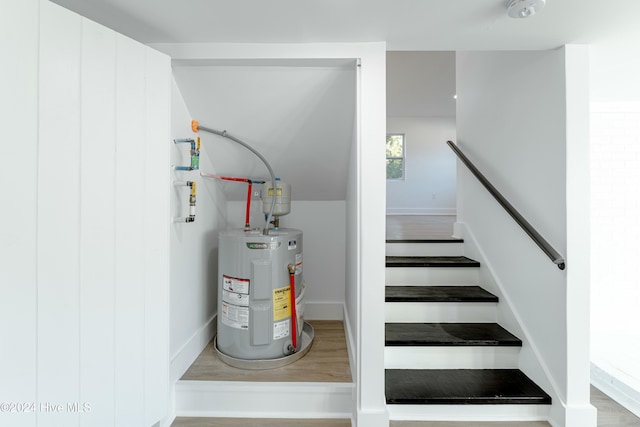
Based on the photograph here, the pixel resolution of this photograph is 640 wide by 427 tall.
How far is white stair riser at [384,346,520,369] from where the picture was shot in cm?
163

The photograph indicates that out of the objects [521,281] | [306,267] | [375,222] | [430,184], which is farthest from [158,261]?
[430,184]

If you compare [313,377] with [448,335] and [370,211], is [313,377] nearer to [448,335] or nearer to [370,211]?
[448,335]

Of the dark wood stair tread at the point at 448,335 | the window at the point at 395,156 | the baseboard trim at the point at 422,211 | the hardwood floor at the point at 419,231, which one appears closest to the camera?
the dark wood stair tread at the point at 448,335

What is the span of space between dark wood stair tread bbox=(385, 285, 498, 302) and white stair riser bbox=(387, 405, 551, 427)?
58cm

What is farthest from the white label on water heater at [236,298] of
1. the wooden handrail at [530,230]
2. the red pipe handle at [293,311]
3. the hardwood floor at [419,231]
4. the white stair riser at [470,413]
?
the wooden handrail at [530,230]

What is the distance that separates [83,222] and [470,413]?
6.50 ft

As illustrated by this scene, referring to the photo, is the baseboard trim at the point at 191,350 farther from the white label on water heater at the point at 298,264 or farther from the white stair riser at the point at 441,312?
the white stair riser at the point at 441,312

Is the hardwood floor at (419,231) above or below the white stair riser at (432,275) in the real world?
above

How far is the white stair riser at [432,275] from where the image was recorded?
6.86ft

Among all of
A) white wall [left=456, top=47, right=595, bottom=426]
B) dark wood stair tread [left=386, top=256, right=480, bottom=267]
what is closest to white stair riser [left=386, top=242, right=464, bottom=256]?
dark wood stair tread [left=386, top=256, right=480, bottom=267]

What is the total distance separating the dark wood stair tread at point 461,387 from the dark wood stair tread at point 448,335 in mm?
168

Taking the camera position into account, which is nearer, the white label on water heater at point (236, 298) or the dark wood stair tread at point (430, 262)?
the white label on water heater at point (236, 298)

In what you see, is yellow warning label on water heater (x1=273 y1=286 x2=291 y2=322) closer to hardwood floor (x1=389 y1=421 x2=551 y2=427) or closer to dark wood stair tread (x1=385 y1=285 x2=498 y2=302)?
dark wood stair tread (x1=385 y1=285 x2=498 y2=302)

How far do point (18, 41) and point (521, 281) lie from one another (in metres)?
2.46
